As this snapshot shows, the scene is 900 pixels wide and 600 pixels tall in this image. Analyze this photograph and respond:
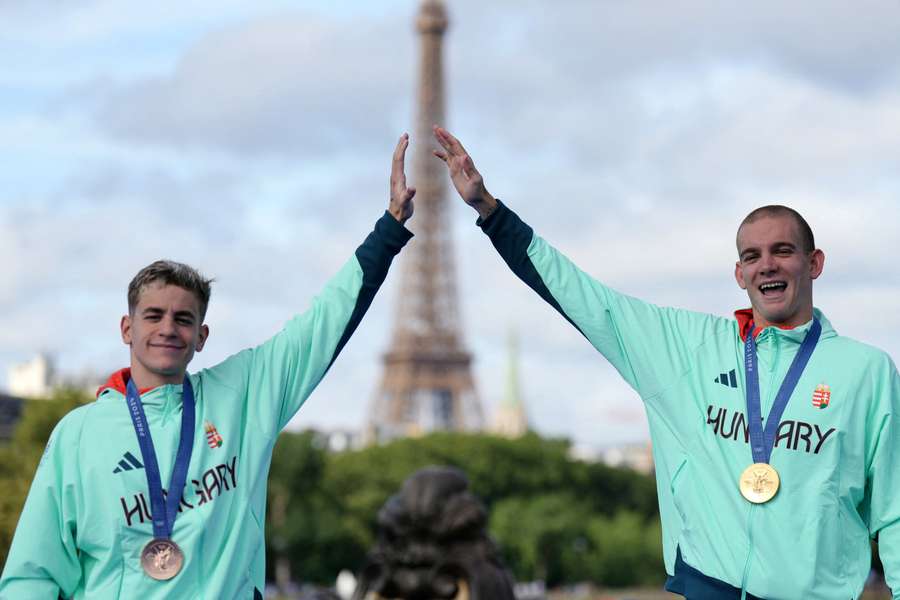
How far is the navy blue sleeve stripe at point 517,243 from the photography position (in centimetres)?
589

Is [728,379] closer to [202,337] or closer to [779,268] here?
[779,268]

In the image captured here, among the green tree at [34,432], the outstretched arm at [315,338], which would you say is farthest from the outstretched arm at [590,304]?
the green tree at [34,432]

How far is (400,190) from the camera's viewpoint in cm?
600

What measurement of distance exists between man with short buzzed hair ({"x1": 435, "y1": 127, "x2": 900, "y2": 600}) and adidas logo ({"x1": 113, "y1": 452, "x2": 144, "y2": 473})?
1.66m

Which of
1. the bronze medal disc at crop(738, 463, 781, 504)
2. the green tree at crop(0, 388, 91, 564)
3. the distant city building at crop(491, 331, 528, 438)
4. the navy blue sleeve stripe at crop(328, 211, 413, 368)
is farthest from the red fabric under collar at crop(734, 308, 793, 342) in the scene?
the distant city building at crop(491, 331, 528, 438)

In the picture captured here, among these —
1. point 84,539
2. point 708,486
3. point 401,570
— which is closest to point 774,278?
point 708,486

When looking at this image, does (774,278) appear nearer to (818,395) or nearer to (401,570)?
(818,395)

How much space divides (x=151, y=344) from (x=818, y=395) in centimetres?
232

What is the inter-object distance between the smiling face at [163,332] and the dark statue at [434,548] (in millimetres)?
8565

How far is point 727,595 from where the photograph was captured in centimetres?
529

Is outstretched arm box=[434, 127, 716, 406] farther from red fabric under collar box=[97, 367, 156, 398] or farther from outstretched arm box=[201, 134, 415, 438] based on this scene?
red fabric under collar box=[97, 367, 156, 398]

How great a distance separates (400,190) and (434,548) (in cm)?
851

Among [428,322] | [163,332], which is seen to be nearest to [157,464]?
[163,332]

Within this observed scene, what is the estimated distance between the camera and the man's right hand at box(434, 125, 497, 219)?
5.93 meters
